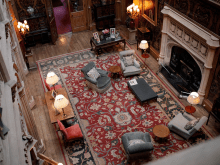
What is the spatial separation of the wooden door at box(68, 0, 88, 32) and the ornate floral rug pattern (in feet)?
11.2

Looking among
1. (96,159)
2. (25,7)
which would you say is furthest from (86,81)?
(25,7)

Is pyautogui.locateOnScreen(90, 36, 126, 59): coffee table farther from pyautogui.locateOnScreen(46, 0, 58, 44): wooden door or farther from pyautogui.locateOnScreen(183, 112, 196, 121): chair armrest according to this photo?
pyautogui.locateOnScreen(183, 112, 196, 121): chair armrest

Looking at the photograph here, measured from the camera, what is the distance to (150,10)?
9531mm

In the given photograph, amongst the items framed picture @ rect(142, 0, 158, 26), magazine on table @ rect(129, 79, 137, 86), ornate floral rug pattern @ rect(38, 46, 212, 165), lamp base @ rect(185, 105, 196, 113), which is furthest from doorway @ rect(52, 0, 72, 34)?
lamp base @ rect(185, 105, 196, 113)

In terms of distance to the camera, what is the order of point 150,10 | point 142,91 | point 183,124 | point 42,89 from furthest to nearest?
point 150,10 → point 42,89 → point 142,91 → point 183,124

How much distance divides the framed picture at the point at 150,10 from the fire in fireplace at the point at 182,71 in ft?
5.26

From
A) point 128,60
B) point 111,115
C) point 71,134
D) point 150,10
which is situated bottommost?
point 111,115

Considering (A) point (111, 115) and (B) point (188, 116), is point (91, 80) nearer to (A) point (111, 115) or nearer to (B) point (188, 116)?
(A) point (111, 115)

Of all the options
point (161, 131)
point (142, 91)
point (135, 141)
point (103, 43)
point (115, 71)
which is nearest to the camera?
point (135, 141)

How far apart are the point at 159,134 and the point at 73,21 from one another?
8475 mm

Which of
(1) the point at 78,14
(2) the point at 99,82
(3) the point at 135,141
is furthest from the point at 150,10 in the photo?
(3) the point at 135,141

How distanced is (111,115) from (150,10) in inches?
193

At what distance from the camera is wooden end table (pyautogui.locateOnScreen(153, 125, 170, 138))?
254 inches

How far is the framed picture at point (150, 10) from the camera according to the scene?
30.0 ft
